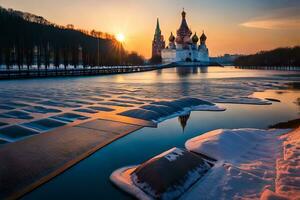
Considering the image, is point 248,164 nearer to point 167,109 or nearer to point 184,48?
point 167,109

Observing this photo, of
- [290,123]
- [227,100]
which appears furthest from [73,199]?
[227,100]

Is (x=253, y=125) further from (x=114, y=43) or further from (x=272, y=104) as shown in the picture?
(x=114, y=43)

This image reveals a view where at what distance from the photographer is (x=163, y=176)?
19.4 ft

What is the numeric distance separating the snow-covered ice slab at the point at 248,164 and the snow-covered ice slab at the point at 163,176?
0.21m

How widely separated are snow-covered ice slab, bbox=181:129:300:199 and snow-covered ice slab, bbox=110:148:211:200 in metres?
0.21

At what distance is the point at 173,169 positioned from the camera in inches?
243

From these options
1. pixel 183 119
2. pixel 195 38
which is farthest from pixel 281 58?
pixel 183 119

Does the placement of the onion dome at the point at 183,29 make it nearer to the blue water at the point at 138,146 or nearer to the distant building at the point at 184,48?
the distant building at the point at 184,48

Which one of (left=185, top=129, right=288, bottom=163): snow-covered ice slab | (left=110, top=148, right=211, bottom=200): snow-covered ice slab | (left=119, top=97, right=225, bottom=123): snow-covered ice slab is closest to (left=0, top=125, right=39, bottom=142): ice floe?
(left=110, top=148, right=211, bottom=200): snow-covered ice slab

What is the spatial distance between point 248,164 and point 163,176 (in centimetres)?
228

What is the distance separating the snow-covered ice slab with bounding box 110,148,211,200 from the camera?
5652 millimetres

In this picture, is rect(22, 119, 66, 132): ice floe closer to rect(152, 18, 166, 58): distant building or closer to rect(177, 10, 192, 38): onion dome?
rect(177, 10, 192, 38): onion dome

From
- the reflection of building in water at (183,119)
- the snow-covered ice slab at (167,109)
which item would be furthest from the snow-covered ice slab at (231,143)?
the snow-covered ice slab at (167,109)

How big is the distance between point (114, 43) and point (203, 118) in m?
99.7
